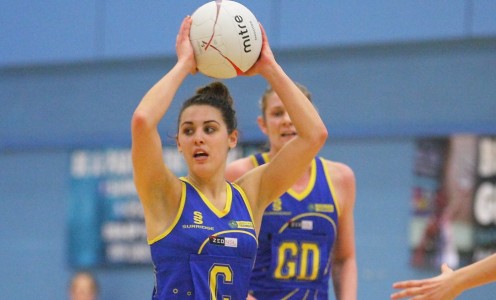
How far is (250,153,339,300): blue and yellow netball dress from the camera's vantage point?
168 inches

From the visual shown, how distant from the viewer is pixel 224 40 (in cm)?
346

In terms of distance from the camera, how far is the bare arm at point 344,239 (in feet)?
14.7

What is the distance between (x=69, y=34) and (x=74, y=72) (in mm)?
376

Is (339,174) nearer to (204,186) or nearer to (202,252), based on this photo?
(204,186)

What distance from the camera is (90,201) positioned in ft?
27.9

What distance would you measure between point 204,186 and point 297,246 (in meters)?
0.97

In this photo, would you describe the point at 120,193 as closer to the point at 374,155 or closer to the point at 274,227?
the point at 374,155

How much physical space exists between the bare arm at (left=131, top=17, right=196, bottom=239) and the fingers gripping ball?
0.10m

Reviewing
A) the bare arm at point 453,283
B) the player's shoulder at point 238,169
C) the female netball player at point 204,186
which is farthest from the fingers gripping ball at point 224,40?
the bare arm at point 453,283

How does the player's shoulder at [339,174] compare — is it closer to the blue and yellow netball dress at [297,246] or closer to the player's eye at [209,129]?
the blue and yellow netball dress at [297,246]

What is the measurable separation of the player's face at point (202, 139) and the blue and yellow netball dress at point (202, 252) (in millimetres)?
99

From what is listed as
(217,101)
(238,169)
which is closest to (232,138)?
(217,101)

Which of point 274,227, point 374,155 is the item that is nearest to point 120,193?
point 374,155

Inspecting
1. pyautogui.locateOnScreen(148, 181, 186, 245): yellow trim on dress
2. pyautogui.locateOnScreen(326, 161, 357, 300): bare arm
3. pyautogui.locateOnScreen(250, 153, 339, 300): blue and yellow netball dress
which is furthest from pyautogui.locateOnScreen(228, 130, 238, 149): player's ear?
pyautogui.locateOnScreen(326, 161, 357, 300): bare arm
